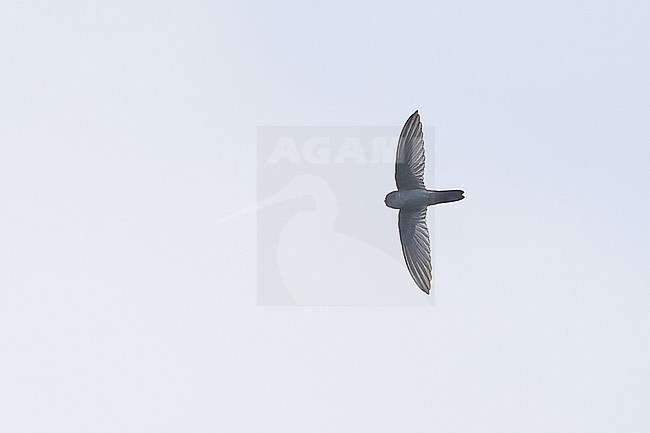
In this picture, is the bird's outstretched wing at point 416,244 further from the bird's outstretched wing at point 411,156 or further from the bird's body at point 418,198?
the bird's outstretched wing at point 411,156

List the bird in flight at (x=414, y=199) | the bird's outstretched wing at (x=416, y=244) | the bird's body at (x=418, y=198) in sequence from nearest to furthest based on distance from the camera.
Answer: the bird's body at (x=418, y=198)
the bird in flight at (x=414, y=199)
the bird's outstretched wing at (x=416, y=244)

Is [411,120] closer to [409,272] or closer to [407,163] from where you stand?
[407,163]

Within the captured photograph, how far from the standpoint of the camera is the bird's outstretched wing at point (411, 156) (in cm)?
3900

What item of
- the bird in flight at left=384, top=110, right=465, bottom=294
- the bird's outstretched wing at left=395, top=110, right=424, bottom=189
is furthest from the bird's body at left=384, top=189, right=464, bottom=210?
the bird's outstretched wing at left=395, top=110, right=424, bottom=189

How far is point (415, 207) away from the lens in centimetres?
4003

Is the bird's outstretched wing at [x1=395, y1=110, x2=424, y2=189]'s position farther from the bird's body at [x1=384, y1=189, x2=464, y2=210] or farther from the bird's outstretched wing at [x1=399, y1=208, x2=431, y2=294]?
the bird's outstretched wing at [x1=399, y1=208, x2=431, y2=294]

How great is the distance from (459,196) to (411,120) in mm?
3565

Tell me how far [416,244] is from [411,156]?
3.70 metres

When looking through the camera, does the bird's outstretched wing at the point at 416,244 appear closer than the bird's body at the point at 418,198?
No

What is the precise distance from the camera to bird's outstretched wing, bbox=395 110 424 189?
39.0m

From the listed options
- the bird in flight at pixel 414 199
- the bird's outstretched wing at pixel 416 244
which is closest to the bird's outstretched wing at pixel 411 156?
the bird in flight at pixel 414 199

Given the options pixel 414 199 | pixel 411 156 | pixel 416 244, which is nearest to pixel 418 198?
pixel 414 199

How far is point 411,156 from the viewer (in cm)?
3947

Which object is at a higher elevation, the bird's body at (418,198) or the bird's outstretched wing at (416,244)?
the bird's body at (418,198)
